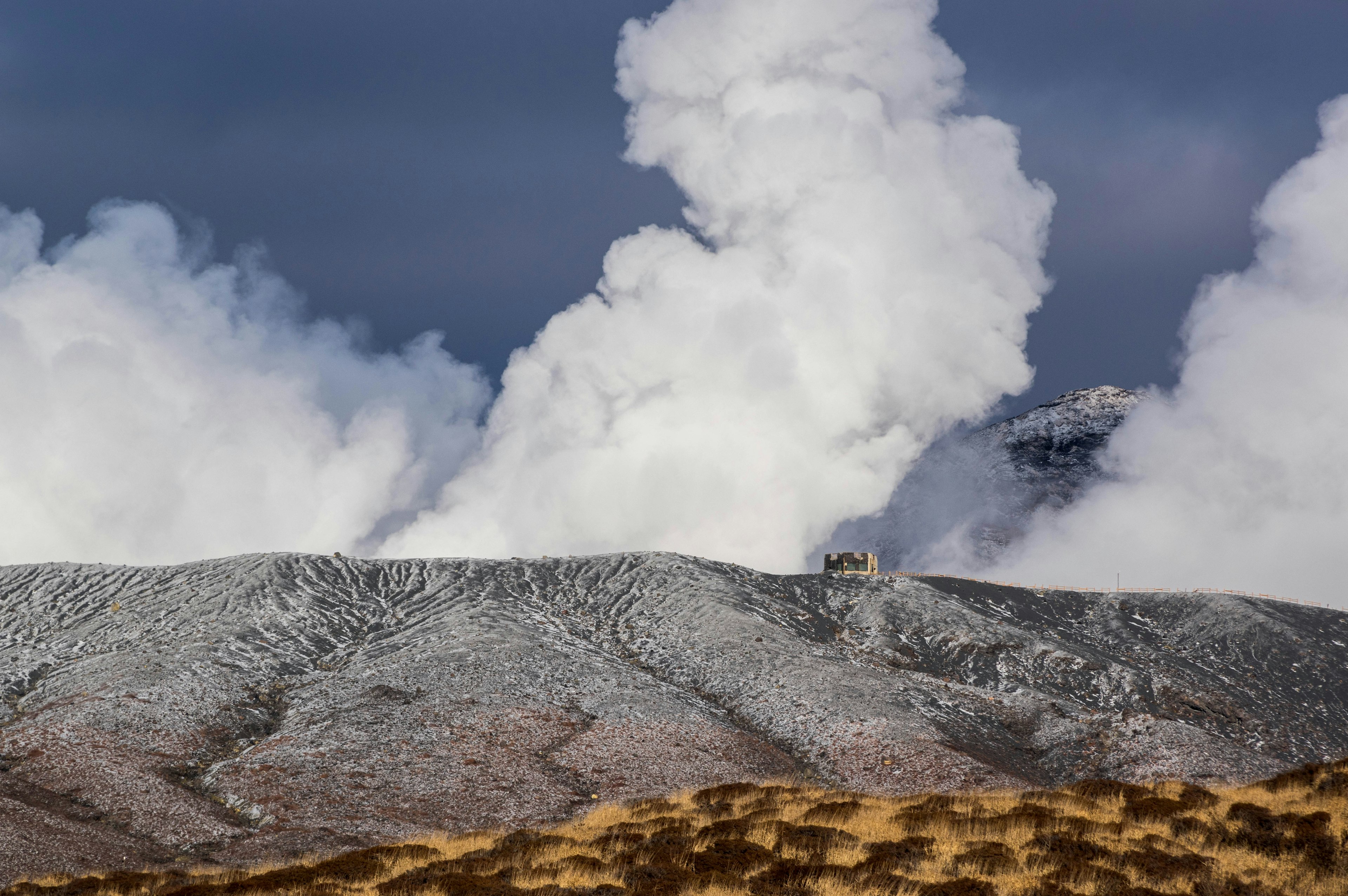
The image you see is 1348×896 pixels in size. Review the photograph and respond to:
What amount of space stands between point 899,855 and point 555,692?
39510 mm

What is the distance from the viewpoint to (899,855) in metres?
24.7

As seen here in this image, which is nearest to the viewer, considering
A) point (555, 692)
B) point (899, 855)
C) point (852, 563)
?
point (899, 855)

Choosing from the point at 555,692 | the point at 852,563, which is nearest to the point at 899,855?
the point at 555,692

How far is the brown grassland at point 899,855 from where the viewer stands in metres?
22.5

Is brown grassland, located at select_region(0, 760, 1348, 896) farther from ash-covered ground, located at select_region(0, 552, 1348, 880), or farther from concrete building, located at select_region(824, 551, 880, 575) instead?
concrete building, located at select_region(824, 551, 880, 575)

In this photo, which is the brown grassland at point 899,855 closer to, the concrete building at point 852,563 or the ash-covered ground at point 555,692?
the ash-covered ground at point 555,692

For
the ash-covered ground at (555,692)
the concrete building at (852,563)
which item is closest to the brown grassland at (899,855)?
the ash-covered ground at (555,692)

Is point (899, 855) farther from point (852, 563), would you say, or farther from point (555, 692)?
point (852, 563)

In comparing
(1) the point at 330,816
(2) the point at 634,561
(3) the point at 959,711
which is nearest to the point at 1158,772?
(3) the point at 959,711

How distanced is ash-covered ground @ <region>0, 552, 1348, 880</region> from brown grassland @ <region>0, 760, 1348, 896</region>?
12380 mm

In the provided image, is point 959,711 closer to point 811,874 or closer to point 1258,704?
point 1258,704

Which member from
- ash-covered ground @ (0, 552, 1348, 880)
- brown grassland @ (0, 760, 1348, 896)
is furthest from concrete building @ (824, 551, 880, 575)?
brown grassland @ (0, 760, 1348, 896)

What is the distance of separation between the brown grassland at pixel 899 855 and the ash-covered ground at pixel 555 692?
40.6 feet

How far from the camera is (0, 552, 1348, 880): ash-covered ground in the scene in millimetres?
45500
